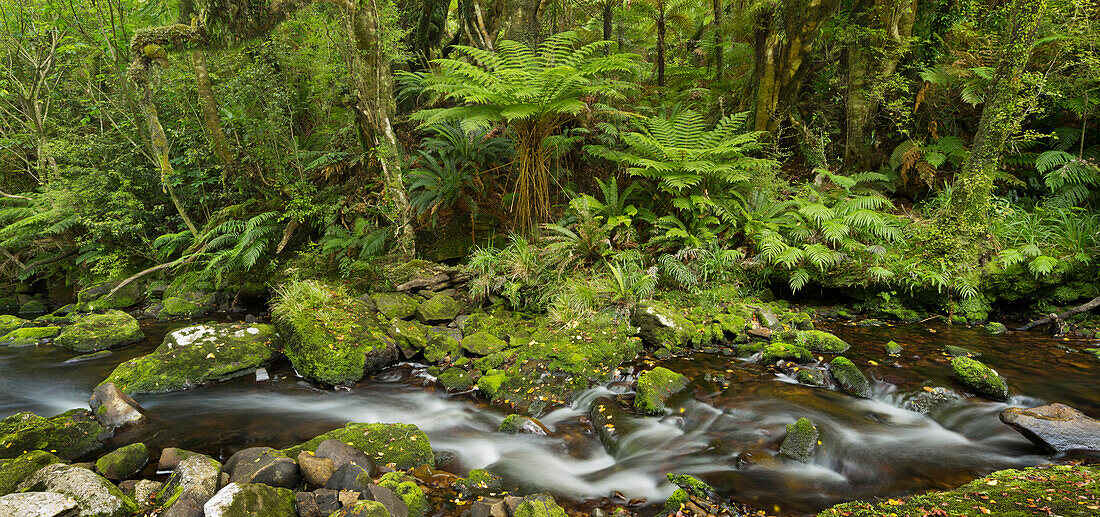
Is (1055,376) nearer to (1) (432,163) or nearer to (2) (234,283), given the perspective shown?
(1) (432,163)

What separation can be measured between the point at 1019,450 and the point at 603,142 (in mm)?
5599

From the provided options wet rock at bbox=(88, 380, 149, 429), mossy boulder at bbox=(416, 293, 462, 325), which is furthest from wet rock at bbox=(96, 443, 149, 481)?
mossy boulder at bbox=(416, 293, 462, 325)

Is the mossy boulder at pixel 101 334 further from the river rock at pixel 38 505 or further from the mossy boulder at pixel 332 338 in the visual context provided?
the river rock at pixel 38 505

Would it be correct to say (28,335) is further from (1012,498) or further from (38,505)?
(1012,498)

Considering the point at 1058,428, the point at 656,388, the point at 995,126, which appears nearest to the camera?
the point at 1058,428

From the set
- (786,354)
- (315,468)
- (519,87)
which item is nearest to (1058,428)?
(786,354)

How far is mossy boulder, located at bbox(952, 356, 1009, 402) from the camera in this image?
12.9 feet

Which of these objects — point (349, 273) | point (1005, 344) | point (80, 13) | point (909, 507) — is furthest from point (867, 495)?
point (80, 13)

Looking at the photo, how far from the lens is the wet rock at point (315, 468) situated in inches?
121

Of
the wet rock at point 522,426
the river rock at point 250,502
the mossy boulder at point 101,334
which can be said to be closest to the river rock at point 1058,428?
the wet rock at point 522,426

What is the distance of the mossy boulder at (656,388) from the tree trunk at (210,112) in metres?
8.86

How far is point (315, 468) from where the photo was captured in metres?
3.11

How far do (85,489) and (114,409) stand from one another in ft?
5.77

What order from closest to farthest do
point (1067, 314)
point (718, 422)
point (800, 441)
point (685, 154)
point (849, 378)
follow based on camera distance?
point (800, 441)
point (718, 422)
point (849, 378)
point (1067, 314)
point (685, 154)
